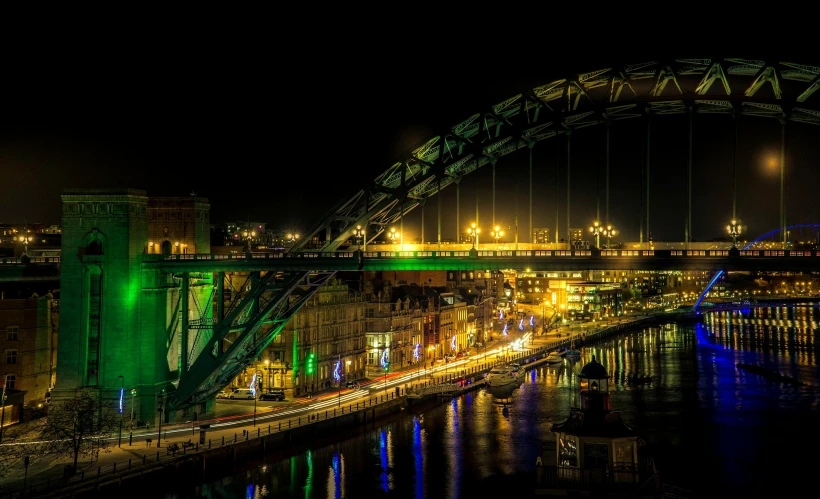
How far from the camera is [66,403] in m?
38.9

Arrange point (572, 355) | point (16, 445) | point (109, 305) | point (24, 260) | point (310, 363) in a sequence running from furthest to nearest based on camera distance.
Result: point (572, 355), point (310, 363), point (24, 260), point (109, 305), point (16, 445)

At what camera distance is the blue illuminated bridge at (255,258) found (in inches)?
1543

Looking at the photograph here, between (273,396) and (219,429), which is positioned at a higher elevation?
(273,396)

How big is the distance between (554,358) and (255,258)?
47.4 metres

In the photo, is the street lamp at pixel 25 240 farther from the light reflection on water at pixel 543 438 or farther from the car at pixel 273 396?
the light reflection on water at pixel 543 438

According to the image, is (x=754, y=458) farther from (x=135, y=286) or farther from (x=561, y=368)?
(x=561, y=368)

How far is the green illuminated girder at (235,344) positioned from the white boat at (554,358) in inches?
1620

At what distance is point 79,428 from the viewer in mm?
33469

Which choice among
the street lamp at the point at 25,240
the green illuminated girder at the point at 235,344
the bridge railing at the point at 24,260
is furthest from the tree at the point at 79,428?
the street lamp at the point at 25,240

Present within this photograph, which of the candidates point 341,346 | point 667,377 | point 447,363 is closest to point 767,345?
point 667,377

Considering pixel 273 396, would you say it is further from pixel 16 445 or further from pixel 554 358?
pixel 554 358

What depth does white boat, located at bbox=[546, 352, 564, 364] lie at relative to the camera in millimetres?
81875

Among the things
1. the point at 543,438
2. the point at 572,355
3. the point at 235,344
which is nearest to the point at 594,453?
the point at 543,438

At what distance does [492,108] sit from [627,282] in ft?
507
